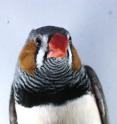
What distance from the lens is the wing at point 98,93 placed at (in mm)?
1136

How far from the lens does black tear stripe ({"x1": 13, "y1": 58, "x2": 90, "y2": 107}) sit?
3.37 ft

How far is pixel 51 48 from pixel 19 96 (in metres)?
0.16

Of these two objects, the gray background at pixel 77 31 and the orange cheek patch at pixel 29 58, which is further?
the gray background at pixel 77 31

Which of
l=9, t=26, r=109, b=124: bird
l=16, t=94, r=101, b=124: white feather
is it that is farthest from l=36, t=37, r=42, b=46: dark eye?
l=16, t=94, r=101, b=124: white feather

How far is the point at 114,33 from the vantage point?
1.25 metres

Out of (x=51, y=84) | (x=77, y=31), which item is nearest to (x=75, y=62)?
(x=51, y=84)

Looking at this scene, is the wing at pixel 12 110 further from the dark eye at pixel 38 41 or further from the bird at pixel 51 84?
the dark eye at pixel 38 41

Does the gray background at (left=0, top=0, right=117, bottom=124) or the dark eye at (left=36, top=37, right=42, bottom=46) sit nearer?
the dark eye at (left=36, top=37, right=42, bottom=46)

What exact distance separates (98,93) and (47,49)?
22 cm

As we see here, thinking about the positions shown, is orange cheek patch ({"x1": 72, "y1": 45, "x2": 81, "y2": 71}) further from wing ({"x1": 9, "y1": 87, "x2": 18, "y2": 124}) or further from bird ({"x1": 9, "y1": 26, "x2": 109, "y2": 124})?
wing ({"x1": 9, "y1": 87, "x2": 18, "y2": 124})

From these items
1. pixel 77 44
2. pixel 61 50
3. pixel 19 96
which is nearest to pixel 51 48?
pixel 61 50

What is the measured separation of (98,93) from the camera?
3.73 ft

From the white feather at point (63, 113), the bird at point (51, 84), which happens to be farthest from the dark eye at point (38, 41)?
the white feather at point (63, 113)

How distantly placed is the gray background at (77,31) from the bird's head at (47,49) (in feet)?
0.61
